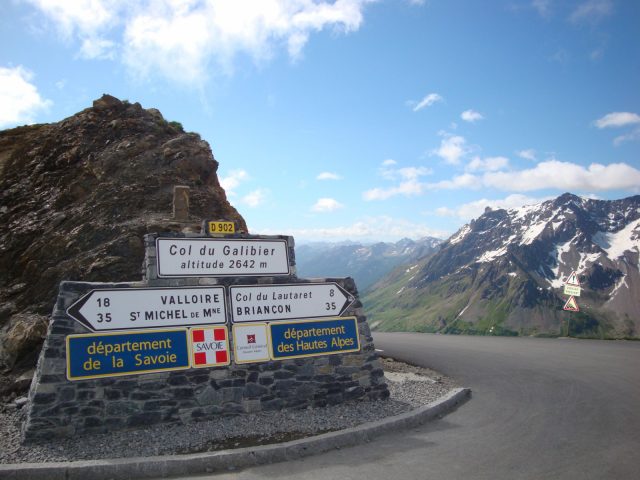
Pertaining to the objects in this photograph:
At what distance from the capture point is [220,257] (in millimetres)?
10461

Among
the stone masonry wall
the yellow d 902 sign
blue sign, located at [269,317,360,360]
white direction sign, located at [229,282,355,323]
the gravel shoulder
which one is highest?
the yellow d 902 sign

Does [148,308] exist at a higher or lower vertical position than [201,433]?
higher

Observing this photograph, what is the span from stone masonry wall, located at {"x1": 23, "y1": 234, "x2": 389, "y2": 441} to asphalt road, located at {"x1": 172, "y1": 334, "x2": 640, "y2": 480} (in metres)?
2.18

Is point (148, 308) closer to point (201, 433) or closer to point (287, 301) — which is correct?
point (201, 433)

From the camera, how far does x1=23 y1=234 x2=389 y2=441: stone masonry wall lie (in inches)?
327

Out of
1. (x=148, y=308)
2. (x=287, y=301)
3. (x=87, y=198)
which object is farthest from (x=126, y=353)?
(x=87, y=198)

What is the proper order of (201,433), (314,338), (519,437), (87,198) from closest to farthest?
1. (519,437)
2. (201,433)
3. (314,338)
4. (87,198)

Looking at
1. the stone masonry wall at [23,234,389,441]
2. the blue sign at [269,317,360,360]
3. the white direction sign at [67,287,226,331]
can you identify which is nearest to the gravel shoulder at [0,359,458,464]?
the stone masonry wall at [23,234,389,441]

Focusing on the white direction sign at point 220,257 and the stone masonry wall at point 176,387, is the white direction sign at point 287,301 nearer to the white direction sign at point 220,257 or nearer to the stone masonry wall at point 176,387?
the stone masonry wall at point 176,387

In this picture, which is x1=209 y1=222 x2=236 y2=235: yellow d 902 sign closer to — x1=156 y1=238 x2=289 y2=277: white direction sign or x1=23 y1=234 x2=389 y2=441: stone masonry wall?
x1=156 y1=238 x2=289 y2=277: white direction sign

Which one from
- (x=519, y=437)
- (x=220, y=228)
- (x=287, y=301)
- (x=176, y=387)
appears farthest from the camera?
(x=287, y=301)

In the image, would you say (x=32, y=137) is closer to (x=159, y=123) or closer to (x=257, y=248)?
(x=159, y=123)

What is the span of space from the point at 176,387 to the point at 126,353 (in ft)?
3.99

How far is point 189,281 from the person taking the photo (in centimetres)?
1002
